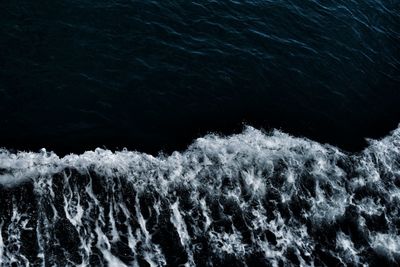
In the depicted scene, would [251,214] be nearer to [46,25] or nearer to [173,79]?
[173,79]

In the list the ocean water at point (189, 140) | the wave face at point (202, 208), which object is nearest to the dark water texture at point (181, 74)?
the ocean water at point (189, 140)

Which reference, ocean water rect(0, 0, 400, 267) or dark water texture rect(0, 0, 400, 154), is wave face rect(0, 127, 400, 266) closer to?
ocean water rect(0, 0, 400, 267)

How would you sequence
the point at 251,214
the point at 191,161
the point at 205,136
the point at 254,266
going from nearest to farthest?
the point at 254,266, the point at 251,214, the point at 191,161, the point at 205,136

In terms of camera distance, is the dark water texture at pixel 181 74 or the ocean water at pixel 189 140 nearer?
the ocean water at pixel 189 140

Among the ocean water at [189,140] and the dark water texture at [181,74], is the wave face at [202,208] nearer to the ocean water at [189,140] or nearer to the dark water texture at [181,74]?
the ocean water at [189,140]

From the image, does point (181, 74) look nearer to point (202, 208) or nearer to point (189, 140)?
point (189, 140)

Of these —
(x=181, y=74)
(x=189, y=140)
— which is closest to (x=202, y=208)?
(x=189, y=140)

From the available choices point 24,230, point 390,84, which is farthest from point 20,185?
point 390,84

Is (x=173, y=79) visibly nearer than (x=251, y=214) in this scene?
No
